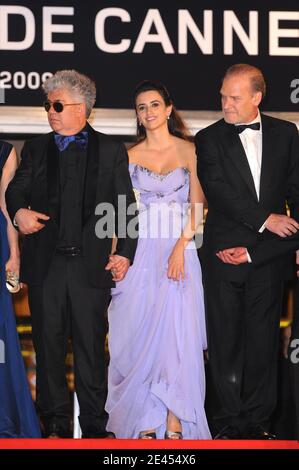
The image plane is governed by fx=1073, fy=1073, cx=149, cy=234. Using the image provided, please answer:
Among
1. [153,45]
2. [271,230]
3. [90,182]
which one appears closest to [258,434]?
[271,230]

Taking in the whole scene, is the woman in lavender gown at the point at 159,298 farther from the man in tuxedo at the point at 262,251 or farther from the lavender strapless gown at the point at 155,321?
the man in tuxedo at the point at 262,251

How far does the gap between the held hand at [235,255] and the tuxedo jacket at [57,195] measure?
47 cm

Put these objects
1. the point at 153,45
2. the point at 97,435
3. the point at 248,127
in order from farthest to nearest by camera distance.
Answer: the point at 153,45 → the point at 248,127 → the point at 97,435

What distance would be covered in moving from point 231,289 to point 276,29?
174 centimetres

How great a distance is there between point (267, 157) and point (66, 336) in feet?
4.56

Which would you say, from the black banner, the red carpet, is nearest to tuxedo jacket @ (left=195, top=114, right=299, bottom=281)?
the black banner

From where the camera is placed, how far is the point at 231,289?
5531 mm

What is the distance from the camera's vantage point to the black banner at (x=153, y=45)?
6266 millimetres

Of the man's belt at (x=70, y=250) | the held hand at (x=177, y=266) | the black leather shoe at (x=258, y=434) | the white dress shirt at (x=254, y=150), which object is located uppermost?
the white dress shirt at (x=254, y=150)

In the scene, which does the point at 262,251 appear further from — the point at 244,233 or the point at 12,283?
the point at 12,283

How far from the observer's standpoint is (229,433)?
5.35 metres

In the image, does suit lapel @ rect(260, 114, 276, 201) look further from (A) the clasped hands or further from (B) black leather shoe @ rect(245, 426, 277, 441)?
(B) black leather shoe @ rect(245, 426, 277, 441)

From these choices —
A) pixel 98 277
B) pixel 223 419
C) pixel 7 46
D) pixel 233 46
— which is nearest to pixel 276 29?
pixel 233 46

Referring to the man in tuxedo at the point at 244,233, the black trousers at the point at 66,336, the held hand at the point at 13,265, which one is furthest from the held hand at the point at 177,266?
the held hand at the point at 13,265
